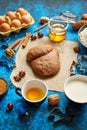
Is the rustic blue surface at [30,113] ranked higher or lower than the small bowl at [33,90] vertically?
lower

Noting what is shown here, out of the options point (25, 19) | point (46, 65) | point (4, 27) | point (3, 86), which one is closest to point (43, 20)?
point (25, 19)

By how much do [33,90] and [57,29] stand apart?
349 millimetres

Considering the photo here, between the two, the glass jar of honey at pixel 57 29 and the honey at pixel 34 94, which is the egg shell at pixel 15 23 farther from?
the honey at pixel 34 94

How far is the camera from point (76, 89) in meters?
0.85

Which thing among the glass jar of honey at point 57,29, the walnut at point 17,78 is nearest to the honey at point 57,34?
the glass jar of honey at point 57,29

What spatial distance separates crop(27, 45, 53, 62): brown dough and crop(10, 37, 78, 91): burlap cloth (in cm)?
3

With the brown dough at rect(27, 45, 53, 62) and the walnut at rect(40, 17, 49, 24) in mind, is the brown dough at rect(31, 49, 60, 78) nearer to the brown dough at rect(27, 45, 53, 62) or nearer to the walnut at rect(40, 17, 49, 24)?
the brown dough at rect(27, 45, 53, 62)

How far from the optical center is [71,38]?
3.71 ft

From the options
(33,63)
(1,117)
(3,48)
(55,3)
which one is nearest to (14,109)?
(1,117)

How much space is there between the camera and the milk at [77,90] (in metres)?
0.83

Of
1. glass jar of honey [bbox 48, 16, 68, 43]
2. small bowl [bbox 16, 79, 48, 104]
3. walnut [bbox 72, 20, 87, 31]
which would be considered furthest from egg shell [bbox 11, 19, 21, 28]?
small bowl [bbox 16, 79, 48, 104]

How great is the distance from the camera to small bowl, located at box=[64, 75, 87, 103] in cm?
83

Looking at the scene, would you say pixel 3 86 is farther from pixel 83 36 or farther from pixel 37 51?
pixel 83 36

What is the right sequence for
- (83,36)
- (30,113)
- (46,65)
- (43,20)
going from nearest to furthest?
(30,113)
(46,65)
(83,36)
(43,20)
